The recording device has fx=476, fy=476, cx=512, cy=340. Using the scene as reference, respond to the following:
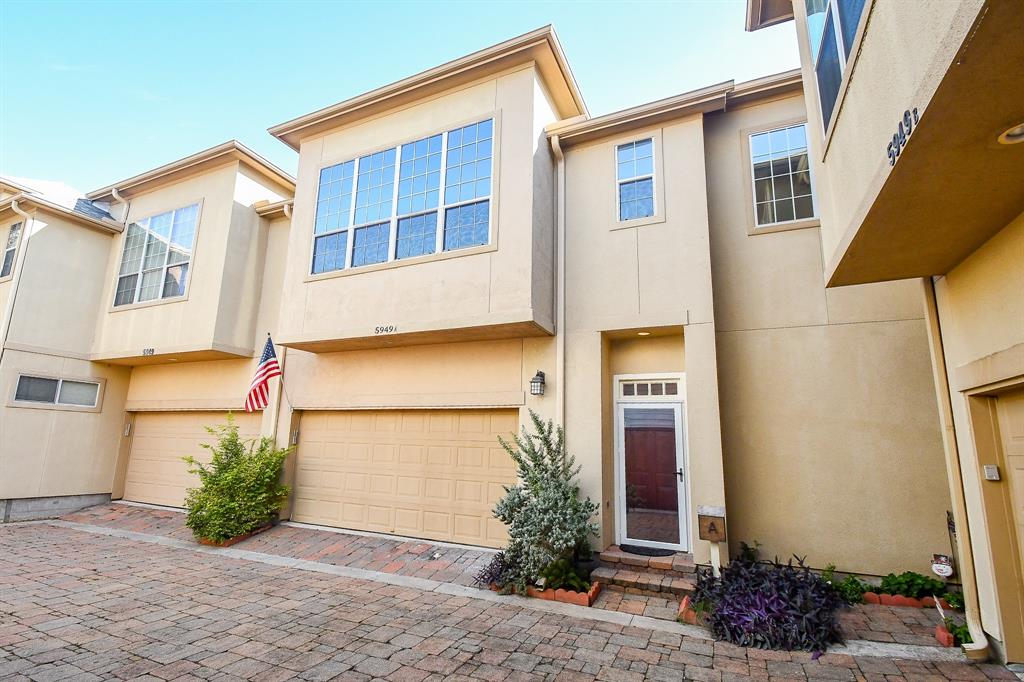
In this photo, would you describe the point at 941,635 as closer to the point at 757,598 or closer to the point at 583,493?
the point at 757,598

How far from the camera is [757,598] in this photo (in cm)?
474

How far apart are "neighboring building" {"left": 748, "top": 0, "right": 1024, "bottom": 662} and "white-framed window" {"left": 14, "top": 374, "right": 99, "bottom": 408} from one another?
574 inches

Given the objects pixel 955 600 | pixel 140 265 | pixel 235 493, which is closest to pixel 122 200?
pixel 140 265

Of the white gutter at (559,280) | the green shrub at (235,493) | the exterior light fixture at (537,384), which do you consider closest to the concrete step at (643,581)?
the white gutter at (559,280)

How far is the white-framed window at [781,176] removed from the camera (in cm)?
670

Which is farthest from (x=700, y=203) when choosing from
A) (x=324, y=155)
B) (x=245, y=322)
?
(x=245, y=322)

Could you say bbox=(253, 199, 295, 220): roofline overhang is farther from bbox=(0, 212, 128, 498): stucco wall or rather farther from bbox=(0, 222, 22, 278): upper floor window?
bbox=(0, 222, 22, 278): upper floor window

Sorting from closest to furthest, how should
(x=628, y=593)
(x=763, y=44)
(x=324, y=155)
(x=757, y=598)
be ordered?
(x=757, y=598)
(x=628, y=593)
(x=763, y=44)
(x=324, y=155)

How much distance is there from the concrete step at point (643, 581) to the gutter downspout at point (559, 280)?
2.02m

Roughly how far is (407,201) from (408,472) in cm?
463

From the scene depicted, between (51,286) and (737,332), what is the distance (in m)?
14.0

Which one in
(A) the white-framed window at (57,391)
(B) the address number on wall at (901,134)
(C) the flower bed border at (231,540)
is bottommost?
(C) the flower bed border at (231,540)

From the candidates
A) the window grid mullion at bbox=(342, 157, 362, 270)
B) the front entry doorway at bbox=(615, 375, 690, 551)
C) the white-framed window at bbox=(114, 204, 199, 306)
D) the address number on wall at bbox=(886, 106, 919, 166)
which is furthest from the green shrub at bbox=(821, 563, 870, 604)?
the white-framed window at bbox=(114, 204, 199, 306)

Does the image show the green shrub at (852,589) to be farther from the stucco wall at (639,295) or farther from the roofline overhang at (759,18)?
the roofline overhang at (759,18)
